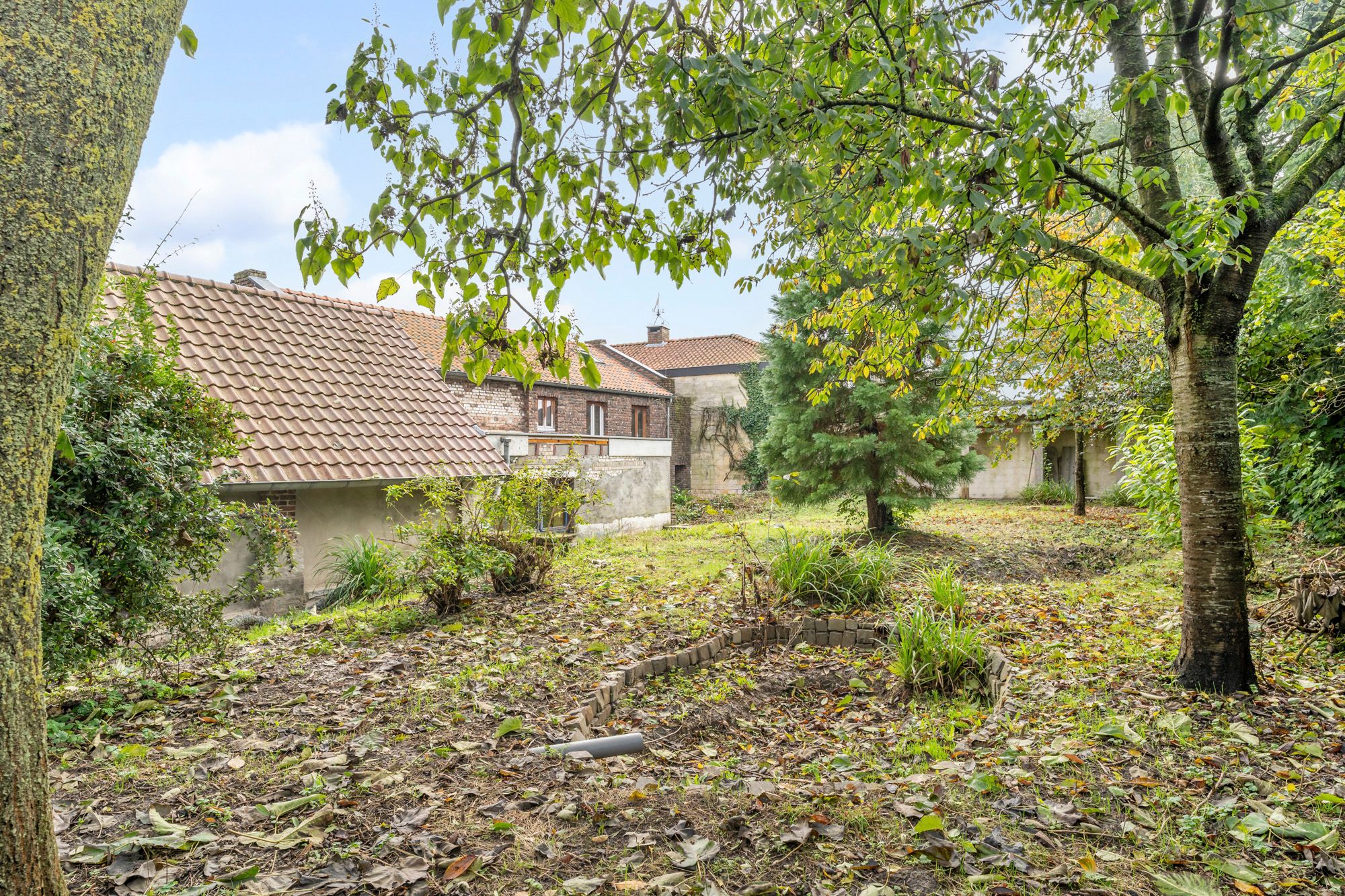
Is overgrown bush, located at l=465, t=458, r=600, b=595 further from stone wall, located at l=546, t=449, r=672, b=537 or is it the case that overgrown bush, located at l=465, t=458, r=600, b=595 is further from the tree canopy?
stone wall, located at l=546, t=449, r=672, b=537

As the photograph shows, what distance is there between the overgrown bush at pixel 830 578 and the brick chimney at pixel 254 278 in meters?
12.4

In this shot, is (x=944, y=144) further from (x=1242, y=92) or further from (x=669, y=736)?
(x=669, y=736)

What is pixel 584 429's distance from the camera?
75.4 ft

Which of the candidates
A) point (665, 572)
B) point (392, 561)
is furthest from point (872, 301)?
point (392, 561)

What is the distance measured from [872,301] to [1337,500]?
20.6 feet

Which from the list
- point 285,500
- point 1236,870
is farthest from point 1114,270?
point 285,500

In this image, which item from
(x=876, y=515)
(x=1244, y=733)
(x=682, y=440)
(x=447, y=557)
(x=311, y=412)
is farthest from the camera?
(x=682, y=440)

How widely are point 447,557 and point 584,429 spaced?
16409mm

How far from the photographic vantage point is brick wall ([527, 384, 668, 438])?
21078 mm

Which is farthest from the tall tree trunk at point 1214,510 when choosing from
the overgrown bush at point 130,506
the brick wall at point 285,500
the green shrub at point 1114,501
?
the green shrub at point 1114,501

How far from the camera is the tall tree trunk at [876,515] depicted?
12289mm

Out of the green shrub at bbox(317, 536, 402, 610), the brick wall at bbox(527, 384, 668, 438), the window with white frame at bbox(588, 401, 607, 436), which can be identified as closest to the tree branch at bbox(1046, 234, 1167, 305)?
the green shrub at bbox(317, 536, 402, 610)

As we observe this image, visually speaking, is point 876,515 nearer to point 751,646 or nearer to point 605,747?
point 751,646

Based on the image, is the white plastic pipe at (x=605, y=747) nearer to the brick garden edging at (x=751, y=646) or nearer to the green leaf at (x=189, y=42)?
the brick garden edging at (x=751, y=646)
